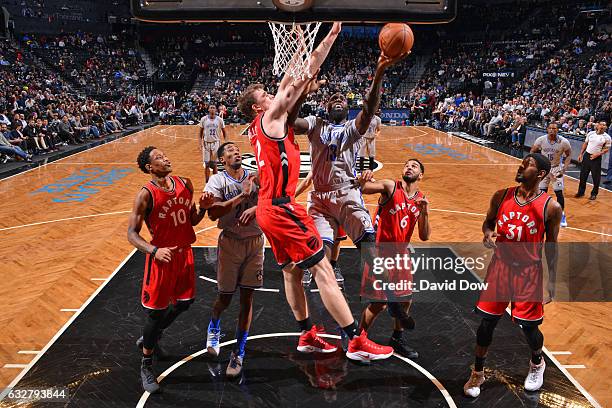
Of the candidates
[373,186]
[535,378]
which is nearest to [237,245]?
[373,186]

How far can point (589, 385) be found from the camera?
3.84 meters

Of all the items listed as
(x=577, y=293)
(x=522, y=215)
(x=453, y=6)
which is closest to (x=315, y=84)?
(x=453, y=6)

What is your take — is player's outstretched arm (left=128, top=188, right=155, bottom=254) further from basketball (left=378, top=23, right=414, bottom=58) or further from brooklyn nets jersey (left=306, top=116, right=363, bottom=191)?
basketball (left=378, top=23, right=414, bottom=58)

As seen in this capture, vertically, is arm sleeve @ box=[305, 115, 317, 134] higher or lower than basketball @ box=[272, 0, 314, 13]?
lower

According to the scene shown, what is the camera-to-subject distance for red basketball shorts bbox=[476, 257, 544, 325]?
3.50m

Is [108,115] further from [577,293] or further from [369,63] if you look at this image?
[577,293]

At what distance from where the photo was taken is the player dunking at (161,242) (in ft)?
11.9

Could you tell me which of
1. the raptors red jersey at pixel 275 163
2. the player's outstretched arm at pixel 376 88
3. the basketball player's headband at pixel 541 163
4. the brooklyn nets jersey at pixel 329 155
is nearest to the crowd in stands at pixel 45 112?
the brooklyn nets jersey at pixel 329 155

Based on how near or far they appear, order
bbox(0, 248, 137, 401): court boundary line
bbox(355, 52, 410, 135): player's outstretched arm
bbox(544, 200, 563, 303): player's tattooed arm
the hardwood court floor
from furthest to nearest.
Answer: the hardwood court floor, bbox(0, 248, 137, 401): court boundary line, bbox(544, 200, 563, 303): player's tattooed arm, bbox(355, 52, 410, 135): player's outstretched arm

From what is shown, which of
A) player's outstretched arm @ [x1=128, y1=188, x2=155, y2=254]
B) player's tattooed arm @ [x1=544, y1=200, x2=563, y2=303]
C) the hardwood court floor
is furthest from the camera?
the hardwood court floor

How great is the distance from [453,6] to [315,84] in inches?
53.3

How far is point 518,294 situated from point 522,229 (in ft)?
1.46

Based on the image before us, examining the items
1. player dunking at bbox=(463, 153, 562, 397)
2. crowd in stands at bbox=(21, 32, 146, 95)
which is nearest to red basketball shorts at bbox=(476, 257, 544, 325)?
player dunking at bbox=(463, 153, 562, 397)

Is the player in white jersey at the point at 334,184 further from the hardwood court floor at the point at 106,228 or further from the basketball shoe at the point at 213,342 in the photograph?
the hardwood court floor at the point at 106,228
